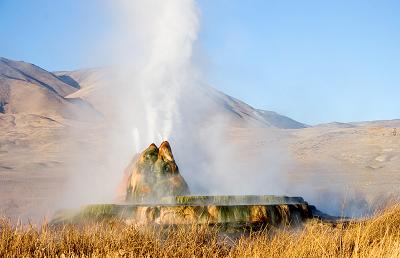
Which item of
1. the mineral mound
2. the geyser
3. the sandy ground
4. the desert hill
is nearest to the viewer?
the geyser

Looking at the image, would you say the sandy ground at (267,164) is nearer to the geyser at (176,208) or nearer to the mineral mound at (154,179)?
the mineral mound at (154,179)

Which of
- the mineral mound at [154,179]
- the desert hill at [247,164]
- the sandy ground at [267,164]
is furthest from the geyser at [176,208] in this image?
the sandy ground at [267,164]

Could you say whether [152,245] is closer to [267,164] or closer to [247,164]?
[247,164]

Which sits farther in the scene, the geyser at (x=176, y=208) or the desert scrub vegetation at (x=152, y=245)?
the geyser at (x=176, y=208)

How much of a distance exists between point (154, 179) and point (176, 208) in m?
3.22

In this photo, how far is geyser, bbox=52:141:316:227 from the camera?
1001cm

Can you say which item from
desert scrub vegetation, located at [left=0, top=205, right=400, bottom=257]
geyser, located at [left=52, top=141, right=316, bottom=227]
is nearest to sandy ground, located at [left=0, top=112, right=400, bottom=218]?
geyser, located at [left=52, top=141, right=316, bottom=227]

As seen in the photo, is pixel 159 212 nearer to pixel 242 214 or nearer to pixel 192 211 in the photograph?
pixel 192 211

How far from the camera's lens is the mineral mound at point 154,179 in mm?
13144

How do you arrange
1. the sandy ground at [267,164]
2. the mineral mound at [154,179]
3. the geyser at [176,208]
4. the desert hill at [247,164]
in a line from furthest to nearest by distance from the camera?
the sandy ground at [267,164] → the desert hill at [247,164] → the mineral mound at [154,179] → the geyser at [176,208]

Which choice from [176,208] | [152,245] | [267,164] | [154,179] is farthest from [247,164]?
[152,245]

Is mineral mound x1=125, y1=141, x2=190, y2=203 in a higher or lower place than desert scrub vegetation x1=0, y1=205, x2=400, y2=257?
higher

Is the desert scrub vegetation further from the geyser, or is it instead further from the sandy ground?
the sandy ground

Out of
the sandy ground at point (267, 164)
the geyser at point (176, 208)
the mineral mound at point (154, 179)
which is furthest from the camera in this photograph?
the sandy ground at point (267, 164)
